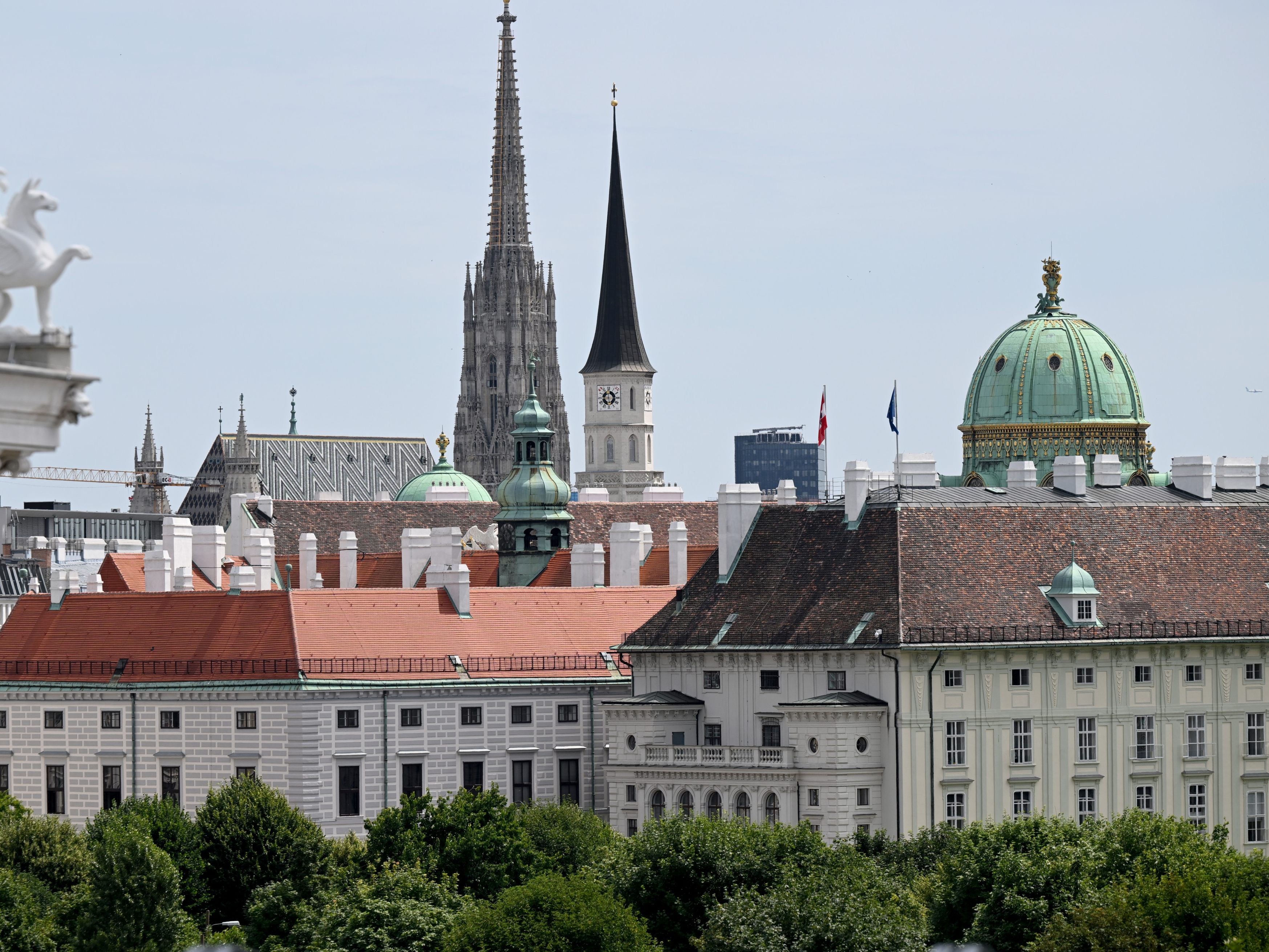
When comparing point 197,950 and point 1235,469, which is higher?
point 1235,469

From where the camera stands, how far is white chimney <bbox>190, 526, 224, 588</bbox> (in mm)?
180875

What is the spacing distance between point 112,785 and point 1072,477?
152 feet

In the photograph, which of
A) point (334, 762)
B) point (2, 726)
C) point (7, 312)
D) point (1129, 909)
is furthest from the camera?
point (2, 726)

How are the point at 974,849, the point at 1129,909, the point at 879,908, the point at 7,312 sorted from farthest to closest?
1. the point at 974,849
2. the point at 879,908
3. the point at 1129,909
4. the point at 7,312

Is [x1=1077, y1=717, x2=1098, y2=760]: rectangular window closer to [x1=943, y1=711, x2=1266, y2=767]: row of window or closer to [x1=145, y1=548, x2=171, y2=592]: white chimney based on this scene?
[x1=943, y1=711, x2=1266, y2=767]: row of window

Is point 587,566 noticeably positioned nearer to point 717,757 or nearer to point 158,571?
point 158,571

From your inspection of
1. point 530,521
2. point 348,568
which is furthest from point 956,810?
point 348,568

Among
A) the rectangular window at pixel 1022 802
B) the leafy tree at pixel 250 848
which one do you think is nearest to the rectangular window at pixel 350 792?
the leafy tree at pixel 250 848

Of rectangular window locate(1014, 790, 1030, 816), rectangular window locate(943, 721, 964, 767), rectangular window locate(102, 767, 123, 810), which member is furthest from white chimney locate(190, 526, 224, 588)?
rectangular window locate(1014, 790, 1030, 816)

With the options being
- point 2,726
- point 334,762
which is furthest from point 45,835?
point 2,726

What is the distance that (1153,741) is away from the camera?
130 metres

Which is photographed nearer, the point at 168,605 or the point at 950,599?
the point at 950,599

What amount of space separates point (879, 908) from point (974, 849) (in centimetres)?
988

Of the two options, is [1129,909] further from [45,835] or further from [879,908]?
[45,835]
